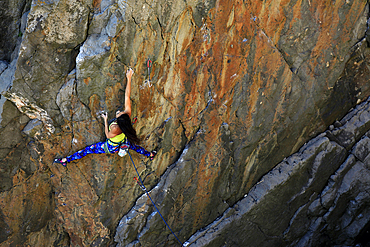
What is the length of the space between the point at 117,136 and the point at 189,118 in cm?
115

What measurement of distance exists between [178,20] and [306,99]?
2.61 m

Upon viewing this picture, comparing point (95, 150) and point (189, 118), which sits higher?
point (95, 150)

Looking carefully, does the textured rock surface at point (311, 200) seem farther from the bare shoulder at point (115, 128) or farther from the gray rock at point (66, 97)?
the gray rock at point (66, 97)

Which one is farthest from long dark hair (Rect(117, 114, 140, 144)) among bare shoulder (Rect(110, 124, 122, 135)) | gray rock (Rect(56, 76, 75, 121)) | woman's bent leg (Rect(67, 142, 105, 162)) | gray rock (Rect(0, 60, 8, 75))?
gray rock (Rect(0, 60, 8, 75))

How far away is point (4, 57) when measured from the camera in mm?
3320

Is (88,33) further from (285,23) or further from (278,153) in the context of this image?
(278,153)

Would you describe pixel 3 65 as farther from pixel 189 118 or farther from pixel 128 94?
pixel 189 118

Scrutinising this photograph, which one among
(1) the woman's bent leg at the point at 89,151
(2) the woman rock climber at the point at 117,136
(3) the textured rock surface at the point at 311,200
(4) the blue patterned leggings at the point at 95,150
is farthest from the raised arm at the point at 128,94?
(3) the textured rock surface at the point at 311,200

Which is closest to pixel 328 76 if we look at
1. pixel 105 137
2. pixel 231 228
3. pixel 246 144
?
pixel 246 144

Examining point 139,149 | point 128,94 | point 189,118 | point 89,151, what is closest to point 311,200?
point 189,118

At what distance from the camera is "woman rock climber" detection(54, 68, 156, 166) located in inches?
129

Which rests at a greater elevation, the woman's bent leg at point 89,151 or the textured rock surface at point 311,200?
the woman's bent leg at point 89,151

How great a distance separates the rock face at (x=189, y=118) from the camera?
326 cm

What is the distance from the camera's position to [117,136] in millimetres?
3373
